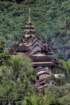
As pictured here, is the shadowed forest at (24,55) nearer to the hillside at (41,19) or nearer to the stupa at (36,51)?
the hillside at (41,19)

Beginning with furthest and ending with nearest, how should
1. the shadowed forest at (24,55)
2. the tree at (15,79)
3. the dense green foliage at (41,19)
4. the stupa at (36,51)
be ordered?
the dense green foliage at (41,19), the stupa at (36,51), the tree at (15,79), the shadowed forest at (24,55)

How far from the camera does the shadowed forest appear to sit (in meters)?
13.4

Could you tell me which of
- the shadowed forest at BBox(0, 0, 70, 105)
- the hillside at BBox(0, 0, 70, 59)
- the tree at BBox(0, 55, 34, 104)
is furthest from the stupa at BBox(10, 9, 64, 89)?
the hillside at BBox(0, 0, 70, 59)

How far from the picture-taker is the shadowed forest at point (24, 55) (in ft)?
43.8

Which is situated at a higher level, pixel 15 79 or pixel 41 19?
pixel 15 79

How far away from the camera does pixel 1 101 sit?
13.9 m

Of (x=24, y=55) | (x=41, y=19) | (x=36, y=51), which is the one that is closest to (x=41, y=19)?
(x=41, y=19)

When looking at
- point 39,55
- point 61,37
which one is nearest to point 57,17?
point 61,37

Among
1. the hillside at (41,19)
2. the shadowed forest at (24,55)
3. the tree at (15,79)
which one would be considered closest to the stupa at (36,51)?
the shadowed forest at (24,55)

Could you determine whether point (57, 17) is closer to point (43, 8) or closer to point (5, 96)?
point (43, 8)

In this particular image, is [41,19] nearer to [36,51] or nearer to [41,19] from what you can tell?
[41,19]

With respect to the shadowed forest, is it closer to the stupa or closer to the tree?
the tree

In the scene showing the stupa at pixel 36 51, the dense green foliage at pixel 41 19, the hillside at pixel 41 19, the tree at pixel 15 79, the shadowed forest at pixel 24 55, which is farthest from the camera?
the dense green foliage at pixel 41 19

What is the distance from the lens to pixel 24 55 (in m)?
18.4
